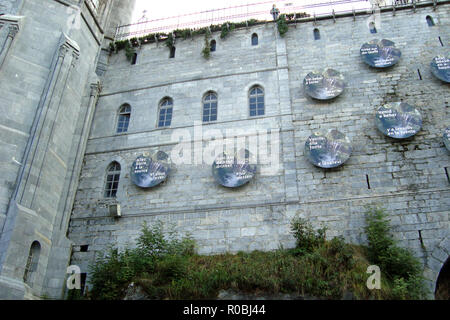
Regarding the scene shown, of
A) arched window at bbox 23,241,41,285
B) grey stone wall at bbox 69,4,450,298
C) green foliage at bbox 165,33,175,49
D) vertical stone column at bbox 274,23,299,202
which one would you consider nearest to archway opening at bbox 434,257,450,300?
grey stone wall at bbox 69,4,450,298

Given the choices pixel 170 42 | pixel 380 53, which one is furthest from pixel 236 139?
pixel 380 53

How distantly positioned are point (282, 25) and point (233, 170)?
7.39m

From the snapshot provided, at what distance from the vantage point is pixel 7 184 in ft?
48.7

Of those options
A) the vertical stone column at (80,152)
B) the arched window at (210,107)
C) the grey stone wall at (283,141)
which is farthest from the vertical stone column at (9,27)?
the arched window at (210,107)

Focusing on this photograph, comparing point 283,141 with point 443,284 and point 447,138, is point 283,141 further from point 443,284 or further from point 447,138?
point 443,284

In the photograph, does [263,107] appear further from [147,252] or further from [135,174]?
[147,252]

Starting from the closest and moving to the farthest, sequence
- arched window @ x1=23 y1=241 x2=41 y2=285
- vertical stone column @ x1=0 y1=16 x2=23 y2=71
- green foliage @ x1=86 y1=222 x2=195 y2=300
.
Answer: green foliage @ x1=86 y1=222 x2=195 y2=300 < arched window @ x1=23 y1=241 x2=41 y2=285 < vertical stone column @ x1=0 y1=16 x2=23 y2=71

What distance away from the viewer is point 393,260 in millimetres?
13086

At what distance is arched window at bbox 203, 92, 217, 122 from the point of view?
18344 millimetres

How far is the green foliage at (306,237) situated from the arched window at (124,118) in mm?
8746

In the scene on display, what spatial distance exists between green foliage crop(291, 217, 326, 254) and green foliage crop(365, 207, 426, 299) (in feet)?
4.95

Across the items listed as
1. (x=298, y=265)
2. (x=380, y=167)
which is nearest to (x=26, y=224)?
(x=298, y=265)

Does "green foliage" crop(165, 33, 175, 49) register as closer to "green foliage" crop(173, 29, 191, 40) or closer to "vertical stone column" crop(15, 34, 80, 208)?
"green foliage" crop(173, 29, 191, 40)

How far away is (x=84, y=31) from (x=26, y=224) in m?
9.48
